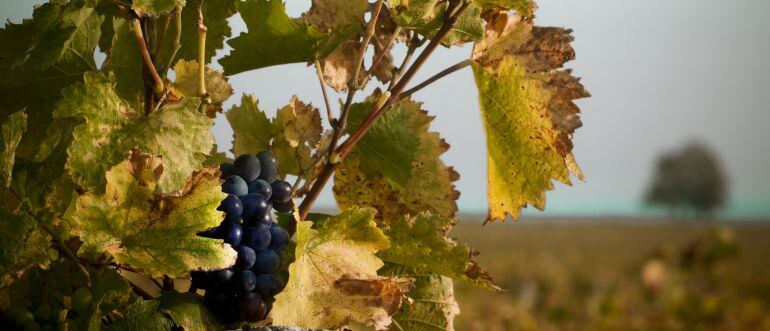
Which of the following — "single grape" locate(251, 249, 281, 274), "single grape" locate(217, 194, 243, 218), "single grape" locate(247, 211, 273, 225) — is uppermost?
"single grape" locate(217, 194, 243, 218)

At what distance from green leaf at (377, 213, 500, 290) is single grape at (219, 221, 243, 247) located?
0.17 meters

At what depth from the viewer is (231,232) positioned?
642mm

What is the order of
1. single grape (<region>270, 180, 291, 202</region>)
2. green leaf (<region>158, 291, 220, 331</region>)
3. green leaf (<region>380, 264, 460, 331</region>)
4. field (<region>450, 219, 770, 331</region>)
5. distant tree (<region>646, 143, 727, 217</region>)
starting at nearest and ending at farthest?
green leaf (<region>158, 291, 220, 331</region>), single grape (<region>270, 180, 291, 202</region>), green leaf (<region>380, 264, 460, 331</region>), field (<region>450, 219, 770, 331</region>), distant tree (<region>646, 143, 727, 217</region>)

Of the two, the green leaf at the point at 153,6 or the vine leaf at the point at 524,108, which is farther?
the vine leaf at the point at 524,108

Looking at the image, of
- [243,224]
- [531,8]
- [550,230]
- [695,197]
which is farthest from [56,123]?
[695,197]

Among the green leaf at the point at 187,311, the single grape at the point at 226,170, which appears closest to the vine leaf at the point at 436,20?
the single grape at the point at 226,170

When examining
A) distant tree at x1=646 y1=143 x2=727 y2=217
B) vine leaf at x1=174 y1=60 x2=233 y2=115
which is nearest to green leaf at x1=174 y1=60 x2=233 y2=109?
vine leaf at x1=174 y1=60 x2=233 y2=115

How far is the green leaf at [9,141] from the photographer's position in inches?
25.6

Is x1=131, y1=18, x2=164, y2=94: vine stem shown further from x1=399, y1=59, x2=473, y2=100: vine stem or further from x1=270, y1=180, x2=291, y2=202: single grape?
x1=399, y1=59, x2=473, y2=100: vine stem

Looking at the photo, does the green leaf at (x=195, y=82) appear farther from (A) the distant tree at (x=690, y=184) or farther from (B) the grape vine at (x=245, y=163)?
(A) the distant tree at (x=690, y=184)

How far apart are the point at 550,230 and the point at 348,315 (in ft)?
73.5

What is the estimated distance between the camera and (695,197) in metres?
36.5

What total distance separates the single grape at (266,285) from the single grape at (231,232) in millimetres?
40

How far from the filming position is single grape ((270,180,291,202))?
70cm
